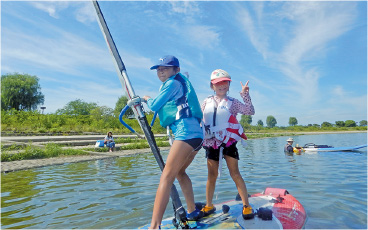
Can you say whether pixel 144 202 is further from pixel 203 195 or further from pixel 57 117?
pixel 57 117

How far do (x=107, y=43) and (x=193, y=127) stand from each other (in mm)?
1692

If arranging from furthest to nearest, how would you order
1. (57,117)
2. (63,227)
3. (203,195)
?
1. (57,117)
2. (203,195)
3. (63,227)

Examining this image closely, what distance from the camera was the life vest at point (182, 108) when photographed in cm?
306

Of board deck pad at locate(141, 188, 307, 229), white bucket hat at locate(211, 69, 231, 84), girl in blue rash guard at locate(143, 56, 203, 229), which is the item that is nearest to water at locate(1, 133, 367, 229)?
board deck pad at locate(141, 188, 307, 229)

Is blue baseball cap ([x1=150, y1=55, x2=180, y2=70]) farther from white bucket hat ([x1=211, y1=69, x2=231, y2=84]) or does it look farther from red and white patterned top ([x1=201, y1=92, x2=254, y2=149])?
red and white patterned top ([x1=201, y1=92, x2=254, y2=149])

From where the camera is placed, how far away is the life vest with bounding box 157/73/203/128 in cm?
306

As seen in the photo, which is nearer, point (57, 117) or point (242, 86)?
point (242, 86)

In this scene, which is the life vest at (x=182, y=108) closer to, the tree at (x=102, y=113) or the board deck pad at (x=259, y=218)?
the board deck pad at (x=259, y=218)

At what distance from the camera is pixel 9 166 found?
10.8 m

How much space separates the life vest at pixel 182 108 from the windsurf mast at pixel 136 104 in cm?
30

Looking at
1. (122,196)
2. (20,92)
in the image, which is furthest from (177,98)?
(20,92)

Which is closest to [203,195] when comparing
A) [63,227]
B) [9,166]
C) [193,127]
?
[63,227]

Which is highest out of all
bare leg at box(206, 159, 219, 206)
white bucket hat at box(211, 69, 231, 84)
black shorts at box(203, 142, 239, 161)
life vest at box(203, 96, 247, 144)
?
white bucket hat at box(211, 69, 231, 84)

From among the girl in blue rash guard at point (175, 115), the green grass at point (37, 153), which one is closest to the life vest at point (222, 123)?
the girl in blue rash guard at point (175, 115)
